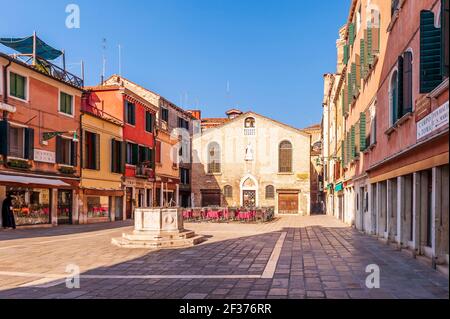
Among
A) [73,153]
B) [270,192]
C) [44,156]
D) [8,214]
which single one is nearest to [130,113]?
[73,153]

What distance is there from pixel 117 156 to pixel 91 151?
3261 mm

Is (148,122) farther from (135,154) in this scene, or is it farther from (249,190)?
(249,190)

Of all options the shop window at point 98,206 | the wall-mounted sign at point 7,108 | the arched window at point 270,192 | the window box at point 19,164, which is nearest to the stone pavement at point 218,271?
the window box at point 19,164

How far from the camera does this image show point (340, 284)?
7.54m

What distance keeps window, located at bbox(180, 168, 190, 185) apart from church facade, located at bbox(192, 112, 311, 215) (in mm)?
834

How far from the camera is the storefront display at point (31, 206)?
2022cm

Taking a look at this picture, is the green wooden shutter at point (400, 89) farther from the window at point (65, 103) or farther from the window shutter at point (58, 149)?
the window at point (65, 103)

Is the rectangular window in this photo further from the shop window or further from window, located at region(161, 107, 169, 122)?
window, located at region(161, 107, 169, 122)

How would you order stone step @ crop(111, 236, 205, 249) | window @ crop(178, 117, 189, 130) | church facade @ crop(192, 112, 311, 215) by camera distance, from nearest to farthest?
stone step @ crop(111, 236, 205, 249) < church facade @ crop(192, 112, 311, 215) < window @ crop(178, 117, 189, 130)

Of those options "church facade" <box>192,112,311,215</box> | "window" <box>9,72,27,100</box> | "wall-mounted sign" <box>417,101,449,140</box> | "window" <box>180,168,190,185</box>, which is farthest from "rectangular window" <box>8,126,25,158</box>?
Answer: "church facade" <box>192,112,311,215</box>

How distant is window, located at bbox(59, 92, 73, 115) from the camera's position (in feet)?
78.3
